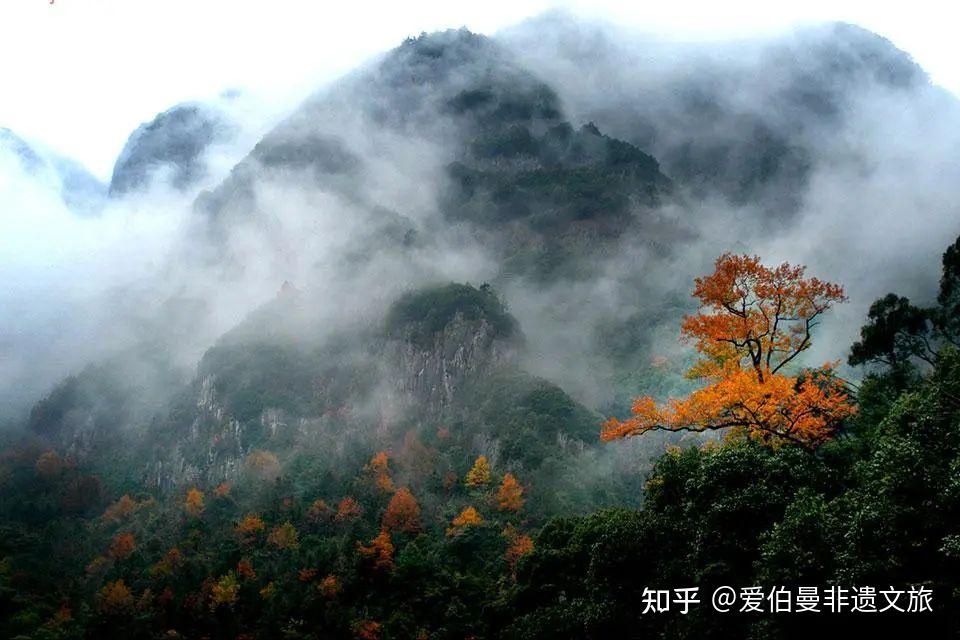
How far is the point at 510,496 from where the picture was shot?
113125 mm

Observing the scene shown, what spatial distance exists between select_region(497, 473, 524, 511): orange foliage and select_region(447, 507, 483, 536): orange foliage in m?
5.76

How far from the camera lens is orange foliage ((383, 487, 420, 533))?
101 m

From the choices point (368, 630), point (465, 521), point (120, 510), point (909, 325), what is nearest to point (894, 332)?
point (909, 325)

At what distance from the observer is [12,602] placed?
221 ft

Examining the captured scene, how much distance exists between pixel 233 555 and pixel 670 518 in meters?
81.1

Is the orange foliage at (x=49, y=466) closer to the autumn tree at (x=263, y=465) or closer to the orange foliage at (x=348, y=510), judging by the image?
the autumn tree at (x=263, y=465)

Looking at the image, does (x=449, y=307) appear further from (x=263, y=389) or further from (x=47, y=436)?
(x=47, y=436)

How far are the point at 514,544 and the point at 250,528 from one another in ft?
141

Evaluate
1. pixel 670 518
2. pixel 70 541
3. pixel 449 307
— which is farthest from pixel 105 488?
pixel 670 518

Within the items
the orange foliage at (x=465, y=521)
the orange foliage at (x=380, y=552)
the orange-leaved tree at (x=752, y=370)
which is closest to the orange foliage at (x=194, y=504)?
the orange foliage at (x=465, y=521)

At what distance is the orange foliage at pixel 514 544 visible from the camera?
8279 centimetres

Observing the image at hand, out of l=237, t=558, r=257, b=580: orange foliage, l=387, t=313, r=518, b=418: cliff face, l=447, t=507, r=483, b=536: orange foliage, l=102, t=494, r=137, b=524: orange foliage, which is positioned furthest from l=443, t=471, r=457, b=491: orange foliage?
l=102, t=494, r=137, b=524: orange foliage

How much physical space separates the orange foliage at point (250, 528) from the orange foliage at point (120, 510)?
3708 cm

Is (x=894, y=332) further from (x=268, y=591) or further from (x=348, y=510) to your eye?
(x=348, y=510)
